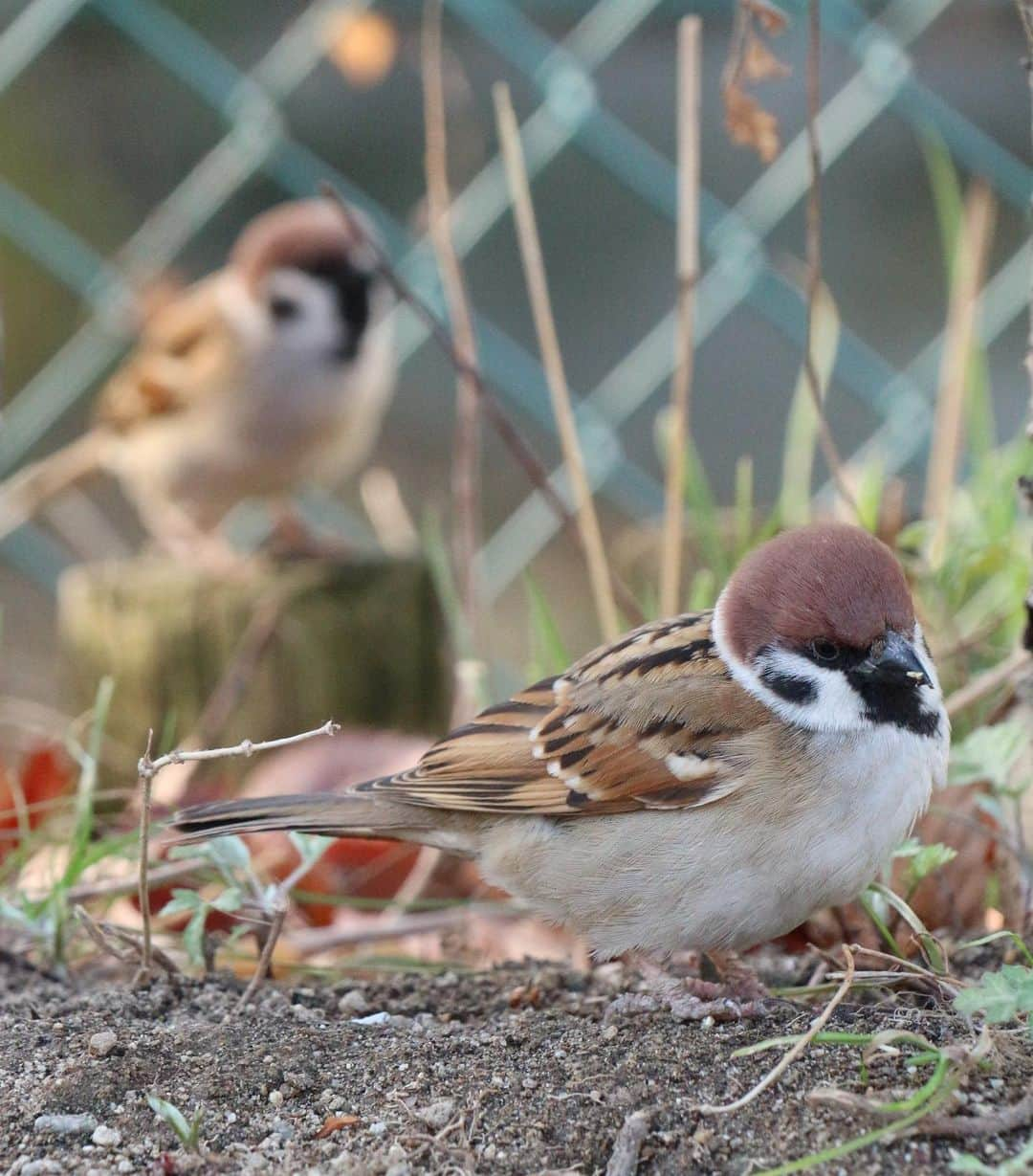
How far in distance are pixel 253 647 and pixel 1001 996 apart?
9.71 feet

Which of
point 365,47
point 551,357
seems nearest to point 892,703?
point 551,357

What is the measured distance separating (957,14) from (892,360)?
84.6 inches

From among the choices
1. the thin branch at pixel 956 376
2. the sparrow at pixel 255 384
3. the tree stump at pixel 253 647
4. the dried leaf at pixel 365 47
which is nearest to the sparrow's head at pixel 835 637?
the thin branch at pixel 956 376

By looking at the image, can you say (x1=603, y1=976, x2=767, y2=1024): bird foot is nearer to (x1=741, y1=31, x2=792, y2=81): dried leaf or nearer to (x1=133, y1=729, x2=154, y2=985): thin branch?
(x1=133, y1=729, x2=154, y2=985): thin branch

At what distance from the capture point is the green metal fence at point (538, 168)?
5078 millimetres

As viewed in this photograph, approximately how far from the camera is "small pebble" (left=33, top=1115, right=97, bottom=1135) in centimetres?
213

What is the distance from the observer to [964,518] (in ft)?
13.2

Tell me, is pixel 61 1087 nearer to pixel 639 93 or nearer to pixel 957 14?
pixel 957 14

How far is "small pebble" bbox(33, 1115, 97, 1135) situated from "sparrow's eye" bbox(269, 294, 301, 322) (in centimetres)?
408

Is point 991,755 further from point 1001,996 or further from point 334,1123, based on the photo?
point 334,1123

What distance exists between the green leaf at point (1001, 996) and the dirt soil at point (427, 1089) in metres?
0.15

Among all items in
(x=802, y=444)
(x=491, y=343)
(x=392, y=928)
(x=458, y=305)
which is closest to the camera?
(x=392, y=928)

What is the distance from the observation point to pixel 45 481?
5.87 m

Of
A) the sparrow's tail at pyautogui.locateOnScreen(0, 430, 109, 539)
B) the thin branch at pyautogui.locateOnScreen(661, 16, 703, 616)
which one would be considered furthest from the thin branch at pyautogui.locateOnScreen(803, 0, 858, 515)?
the sparrow's tail at pyautogui.locateOnScreen(0, 430, 109, 539)
